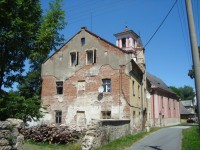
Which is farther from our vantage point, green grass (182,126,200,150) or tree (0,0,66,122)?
tree (0,0,66,122)

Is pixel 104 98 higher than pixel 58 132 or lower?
higher

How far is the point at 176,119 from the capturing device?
54.7 meters

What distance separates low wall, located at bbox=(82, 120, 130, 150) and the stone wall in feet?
18.6

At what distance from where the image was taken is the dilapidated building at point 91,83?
26.2 m

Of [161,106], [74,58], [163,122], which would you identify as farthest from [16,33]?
[163,122]

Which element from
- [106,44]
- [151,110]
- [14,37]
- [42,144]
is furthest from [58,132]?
[151,110]

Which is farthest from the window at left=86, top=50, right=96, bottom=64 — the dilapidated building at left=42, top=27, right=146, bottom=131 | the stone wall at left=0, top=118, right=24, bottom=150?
the stone wall at left=0, top=118, right=24, bottom=150

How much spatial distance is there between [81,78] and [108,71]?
303cm

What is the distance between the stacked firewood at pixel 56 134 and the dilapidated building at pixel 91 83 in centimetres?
699

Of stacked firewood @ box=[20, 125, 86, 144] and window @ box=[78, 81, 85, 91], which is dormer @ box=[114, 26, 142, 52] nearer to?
window @ box=[78, 81, 85, 91]

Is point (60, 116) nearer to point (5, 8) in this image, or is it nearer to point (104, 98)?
point (104, 98)

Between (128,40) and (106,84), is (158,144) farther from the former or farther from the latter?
(128,40)

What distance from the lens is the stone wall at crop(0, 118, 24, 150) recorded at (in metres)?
8.62

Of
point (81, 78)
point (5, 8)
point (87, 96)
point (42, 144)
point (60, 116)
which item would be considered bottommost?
point (42, 144)
